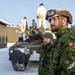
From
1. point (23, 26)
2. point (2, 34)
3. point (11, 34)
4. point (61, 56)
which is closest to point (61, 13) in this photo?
point (61, 56)

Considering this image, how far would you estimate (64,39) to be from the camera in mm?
2258

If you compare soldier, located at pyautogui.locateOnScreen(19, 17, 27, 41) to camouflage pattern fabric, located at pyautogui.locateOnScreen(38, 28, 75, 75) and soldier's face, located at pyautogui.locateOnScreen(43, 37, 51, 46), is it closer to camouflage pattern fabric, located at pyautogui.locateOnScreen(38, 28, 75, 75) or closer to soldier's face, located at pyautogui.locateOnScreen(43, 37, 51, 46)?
soldier's face, located at pyautogui.locateOnScreen(43, 37, 51, 46)

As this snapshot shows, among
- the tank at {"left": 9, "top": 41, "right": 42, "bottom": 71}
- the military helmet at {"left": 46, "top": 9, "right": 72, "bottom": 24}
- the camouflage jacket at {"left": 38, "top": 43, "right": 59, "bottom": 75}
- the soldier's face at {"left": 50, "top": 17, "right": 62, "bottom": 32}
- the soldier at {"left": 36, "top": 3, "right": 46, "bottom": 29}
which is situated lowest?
the tank at {"left": 9, "top": 41, "right": 42, "bottom": 71}

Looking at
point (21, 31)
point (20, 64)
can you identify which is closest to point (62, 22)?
point (20, 64)

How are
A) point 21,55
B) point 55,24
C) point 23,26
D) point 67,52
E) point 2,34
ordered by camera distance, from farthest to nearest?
point 2,34 → point 23,26 → point 21,55 → point 55,24 → point 67,52

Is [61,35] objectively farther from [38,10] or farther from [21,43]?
[38,10]

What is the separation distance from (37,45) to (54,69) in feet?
25.1

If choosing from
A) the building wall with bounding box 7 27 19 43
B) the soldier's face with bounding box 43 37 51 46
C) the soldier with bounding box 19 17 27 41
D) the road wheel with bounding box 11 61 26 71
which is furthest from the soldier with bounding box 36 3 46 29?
the building wall with bounding box 7 27 19 43

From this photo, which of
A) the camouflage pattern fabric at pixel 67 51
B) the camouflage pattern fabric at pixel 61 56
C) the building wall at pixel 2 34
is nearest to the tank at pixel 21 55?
the camouflage pattern fabric at pixel 61 56

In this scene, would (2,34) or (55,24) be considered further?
(2,34)

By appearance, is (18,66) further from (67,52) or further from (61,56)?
(67,52)

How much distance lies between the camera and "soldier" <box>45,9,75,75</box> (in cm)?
215

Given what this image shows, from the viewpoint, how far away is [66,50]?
7.18 ft

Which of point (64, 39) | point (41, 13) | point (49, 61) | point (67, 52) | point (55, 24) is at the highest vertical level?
point (41, 13)
